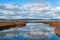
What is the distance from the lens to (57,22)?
1.93 meters

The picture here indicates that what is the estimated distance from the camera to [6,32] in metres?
1.98

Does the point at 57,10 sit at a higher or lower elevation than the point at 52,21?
higher

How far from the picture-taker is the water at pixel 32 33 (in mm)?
1962

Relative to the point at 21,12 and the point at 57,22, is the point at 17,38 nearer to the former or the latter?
the point at 21,12

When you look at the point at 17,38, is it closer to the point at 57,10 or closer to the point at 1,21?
the point at 1,21

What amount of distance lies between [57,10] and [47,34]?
317 mm

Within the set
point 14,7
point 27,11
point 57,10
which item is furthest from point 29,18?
point 57,10

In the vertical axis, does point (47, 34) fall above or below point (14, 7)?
below

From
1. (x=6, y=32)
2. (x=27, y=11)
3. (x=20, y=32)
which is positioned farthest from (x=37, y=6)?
(x=6, y=32)

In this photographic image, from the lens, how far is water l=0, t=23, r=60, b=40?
1962 mm

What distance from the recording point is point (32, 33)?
6.46 ft

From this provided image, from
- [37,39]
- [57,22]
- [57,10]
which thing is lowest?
[37,39]

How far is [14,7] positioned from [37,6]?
280mm

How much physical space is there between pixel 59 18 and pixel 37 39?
1.22 ft
